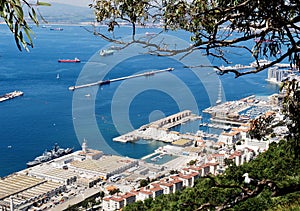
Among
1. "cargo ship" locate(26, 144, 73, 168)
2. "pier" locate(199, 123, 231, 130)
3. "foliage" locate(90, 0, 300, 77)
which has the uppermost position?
"foliage" locate(90, 0, 300, 77)

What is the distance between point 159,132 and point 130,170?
2.72m

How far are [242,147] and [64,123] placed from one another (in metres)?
4.95

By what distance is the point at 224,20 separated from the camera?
149 centimetres

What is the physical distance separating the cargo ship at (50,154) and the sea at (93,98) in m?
0.18

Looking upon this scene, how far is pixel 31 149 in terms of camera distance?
10523 mm

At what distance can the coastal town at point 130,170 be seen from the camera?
774cm

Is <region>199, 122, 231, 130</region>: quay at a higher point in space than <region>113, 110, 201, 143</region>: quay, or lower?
lower

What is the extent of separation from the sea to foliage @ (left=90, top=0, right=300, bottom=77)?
4881mm

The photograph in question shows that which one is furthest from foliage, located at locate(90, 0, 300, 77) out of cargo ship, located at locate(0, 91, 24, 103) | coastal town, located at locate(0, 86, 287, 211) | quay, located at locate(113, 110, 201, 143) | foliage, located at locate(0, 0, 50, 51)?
cargo ship, located at locate(0, 91, 24, 103)

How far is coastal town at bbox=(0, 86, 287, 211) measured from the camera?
7.74 meters

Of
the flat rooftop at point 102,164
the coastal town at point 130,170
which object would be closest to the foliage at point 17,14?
the coastal town at point 130,170

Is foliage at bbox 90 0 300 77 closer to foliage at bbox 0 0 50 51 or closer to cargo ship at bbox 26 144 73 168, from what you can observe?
foliage at bbox 0 0 50 51

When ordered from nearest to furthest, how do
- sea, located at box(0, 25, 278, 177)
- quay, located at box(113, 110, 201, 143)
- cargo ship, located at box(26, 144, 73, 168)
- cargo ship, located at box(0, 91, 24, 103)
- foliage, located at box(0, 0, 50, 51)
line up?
1. foliage, located at box(0, 0, 50, 51)
2. cargo ship, located at box(26, 144, 73, 168)
3. sea, located at box(0, 25, 278, 177)
4. quay, located at box(113, 110, 201, 143)
5. cargo ship, located at box(0, 91, 24, 103)

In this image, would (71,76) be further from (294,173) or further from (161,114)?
(294,173)
